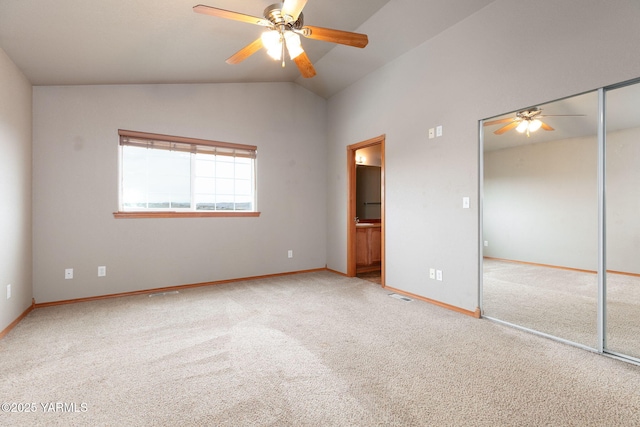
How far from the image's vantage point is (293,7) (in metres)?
2.20

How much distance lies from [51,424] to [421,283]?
11.0 ft

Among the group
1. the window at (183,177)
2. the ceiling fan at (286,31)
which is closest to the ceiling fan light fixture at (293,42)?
the ceiling fan at (286,31)

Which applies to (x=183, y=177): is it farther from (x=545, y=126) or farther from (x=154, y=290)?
(x=545, y=126)

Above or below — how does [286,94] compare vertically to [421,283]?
above

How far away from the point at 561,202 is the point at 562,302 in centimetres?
88

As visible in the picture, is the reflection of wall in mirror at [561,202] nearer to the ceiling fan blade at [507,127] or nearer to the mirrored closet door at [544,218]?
the mirrored closet door at [544,218]

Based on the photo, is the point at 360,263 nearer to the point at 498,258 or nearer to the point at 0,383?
the point at 498,258

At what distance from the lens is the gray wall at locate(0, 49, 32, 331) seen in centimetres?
259

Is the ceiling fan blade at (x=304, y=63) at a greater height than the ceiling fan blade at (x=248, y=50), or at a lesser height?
lesser

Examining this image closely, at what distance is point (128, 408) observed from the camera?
1614 millimetres

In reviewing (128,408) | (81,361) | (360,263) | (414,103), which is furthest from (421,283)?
(81,361)

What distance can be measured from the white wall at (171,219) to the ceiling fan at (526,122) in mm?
3061

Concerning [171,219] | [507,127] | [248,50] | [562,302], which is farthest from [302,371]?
[171,219]

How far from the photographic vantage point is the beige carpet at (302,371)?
1561 mm
